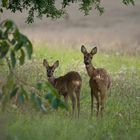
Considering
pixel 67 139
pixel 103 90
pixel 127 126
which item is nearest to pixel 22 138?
pixel 67 139

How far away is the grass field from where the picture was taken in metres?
A: 9.09

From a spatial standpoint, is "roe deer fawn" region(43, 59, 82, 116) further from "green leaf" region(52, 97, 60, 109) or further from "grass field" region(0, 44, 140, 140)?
"green leaf" region(52, 97, 60, 109)

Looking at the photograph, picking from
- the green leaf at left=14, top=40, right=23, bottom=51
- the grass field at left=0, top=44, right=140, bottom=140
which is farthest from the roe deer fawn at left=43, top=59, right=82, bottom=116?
the green leaf at left=14, top=40, right=23, bottom=51

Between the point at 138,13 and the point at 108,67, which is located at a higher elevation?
the point at 138,13

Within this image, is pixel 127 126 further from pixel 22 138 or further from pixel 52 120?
pixel 22 138

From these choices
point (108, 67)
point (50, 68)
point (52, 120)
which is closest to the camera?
point (52, 120)

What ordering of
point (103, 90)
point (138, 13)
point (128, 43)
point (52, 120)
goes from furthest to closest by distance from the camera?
point (138, 13) < point (128, 43) < point (103, 90) < point (52, 120)

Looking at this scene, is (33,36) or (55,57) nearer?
(55,57)

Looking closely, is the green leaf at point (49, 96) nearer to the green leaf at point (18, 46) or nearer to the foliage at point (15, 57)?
the foliage at point (15, 57)

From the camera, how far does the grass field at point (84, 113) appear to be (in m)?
9.09

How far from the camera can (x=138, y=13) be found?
96.6 ft

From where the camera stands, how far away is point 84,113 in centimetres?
1316

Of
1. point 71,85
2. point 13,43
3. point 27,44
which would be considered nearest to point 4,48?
point 13,43

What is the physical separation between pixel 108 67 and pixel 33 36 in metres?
4.97
